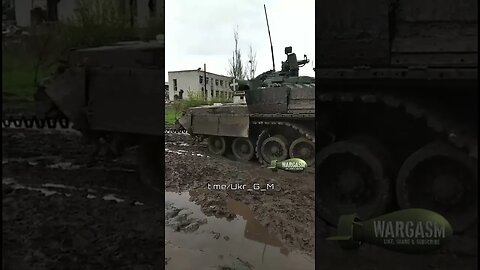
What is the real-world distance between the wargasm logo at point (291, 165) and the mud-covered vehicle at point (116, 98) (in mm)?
639

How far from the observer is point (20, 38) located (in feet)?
9.05

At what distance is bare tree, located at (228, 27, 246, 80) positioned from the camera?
111 inches

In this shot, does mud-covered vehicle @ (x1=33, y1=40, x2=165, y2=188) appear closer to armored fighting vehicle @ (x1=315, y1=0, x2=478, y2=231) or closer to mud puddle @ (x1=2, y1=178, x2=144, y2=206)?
mud puddle @ (x1=2, y1=178, x2=144, y2=206)

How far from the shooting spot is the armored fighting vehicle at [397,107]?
2.61m

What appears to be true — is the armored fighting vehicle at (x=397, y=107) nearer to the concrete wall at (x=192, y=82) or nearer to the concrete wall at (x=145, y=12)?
the concrete wall at (x=192, y=82)

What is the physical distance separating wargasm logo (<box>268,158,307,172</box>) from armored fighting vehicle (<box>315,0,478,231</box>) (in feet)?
0.32

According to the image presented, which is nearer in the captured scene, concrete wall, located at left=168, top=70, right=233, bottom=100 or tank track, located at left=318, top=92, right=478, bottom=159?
tank track, located at left=318, top=92, right=478, bottom=159

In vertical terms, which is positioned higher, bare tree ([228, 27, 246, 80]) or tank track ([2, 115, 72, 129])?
bare tree ([228, 27, 246, 80])

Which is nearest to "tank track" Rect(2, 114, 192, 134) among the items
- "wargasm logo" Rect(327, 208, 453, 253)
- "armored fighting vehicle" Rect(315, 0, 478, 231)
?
"armored fighting vehicle" Rect(315, 0, 478, 231)

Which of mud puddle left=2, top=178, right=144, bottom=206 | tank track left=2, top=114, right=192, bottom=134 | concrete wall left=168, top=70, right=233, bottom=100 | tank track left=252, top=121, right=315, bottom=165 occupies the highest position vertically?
concrete wall left=168, top=70, right=233, bottom=100

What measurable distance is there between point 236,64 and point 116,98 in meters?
0.69

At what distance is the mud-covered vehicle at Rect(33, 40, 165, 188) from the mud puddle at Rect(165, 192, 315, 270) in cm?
23

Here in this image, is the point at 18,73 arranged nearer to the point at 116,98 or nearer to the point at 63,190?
the point at 116,98

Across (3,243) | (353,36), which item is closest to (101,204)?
(3,243)
